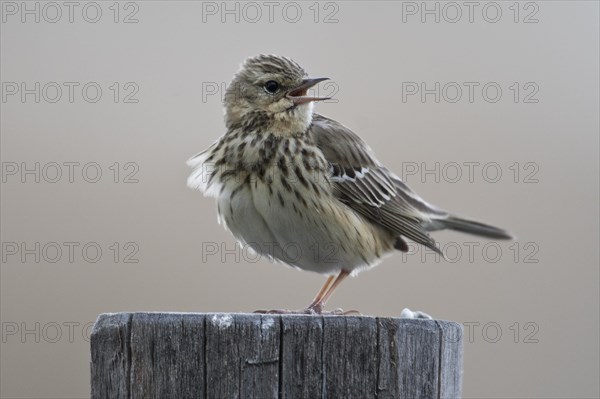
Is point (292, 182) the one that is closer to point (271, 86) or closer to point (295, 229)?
point (295, 229)

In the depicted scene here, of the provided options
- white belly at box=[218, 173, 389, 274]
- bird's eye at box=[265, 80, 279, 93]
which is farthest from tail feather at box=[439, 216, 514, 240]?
bird's eye at box=[265, 80, 279, 93]

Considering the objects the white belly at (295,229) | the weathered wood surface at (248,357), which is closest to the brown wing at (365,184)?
the white belly at (295,229)

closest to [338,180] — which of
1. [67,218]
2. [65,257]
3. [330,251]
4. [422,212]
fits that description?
[330,251]

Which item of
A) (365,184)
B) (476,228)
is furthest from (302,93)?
(476,228)

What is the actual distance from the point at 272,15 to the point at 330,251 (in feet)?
12.4

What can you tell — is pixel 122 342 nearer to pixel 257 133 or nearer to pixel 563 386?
pixel 257 133

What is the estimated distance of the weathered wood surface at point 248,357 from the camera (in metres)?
2.79

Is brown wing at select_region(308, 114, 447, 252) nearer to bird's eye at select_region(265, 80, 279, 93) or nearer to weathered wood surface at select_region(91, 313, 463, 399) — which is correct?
bird's eye at select_region(265, 80, 279, 93)

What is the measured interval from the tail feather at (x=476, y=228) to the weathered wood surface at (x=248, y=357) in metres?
3.94

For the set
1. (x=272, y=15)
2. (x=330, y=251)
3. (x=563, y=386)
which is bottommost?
(x=563, y=386)

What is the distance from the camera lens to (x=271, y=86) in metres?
5.45

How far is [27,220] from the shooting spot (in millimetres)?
7777

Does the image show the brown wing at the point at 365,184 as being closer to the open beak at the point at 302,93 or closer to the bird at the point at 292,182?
the bird at the point at 292,182

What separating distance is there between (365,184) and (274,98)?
871 mm
